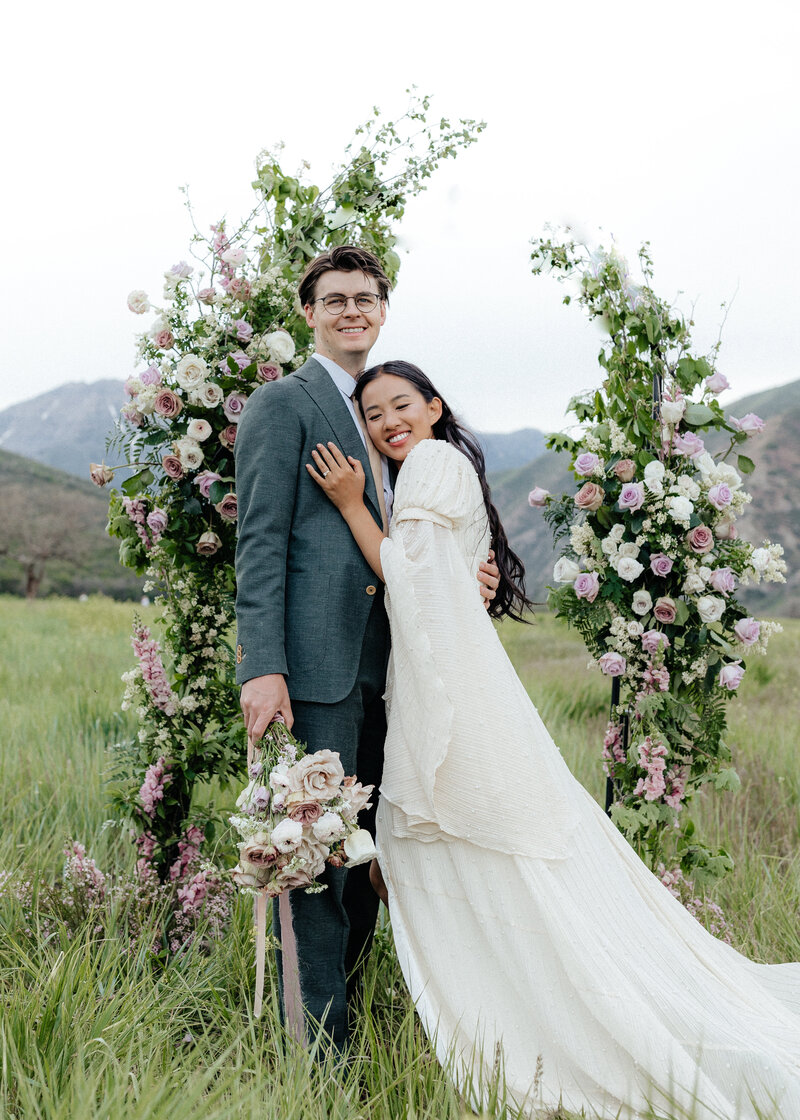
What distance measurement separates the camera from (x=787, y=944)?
3.84 m

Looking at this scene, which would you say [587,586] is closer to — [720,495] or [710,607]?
[710,607]

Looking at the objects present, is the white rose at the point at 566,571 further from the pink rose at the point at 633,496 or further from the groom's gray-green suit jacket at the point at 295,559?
the groom's gray-green suit jacket at the point at 295,559

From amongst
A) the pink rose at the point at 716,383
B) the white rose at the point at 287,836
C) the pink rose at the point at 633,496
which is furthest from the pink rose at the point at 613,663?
the white rose at the point at 287,836

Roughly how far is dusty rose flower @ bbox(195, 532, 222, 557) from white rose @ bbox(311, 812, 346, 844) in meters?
1.58

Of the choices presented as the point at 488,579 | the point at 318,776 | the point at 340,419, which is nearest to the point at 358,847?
the point at 318,776

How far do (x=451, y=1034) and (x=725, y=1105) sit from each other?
78 centimetres

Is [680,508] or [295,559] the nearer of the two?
[295,559]

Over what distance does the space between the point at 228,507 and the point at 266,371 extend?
60 cm

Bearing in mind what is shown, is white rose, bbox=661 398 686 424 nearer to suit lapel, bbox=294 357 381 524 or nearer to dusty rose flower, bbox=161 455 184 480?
suit lapel, bbox=294 357 381 524

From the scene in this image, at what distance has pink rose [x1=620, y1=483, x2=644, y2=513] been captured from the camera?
376 centimetres

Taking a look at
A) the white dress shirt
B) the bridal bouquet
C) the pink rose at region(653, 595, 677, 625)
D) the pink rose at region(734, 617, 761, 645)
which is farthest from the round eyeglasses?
the pink rose at region(734, 617, 761, 645)

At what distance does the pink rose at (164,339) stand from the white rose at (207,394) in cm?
26

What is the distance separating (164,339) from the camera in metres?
3.73

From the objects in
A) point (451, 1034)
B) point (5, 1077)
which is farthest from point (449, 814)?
point (5, 1077)
